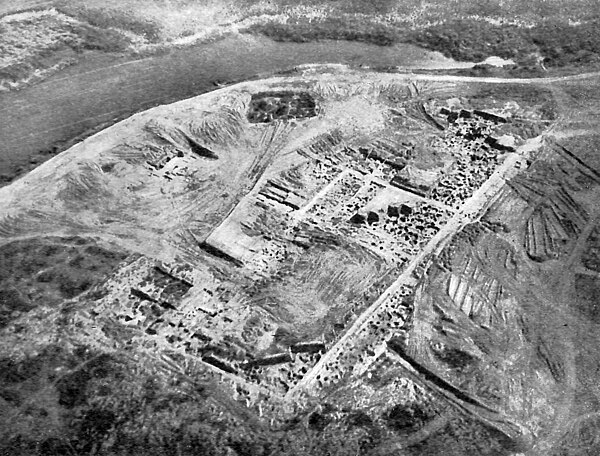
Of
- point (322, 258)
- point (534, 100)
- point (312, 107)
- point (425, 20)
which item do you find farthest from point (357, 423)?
point (425, 20)

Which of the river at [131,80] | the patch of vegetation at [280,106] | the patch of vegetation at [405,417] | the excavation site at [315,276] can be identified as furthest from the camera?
the patch of vegetation at [280,106]

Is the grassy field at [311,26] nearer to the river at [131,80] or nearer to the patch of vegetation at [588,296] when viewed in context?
the river at [131,80]

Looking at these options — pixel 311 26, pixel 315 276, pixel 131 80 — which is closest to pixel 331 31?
pixel 311 26

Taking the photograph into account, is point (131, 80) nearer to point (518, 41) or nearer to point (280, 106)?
point (280, 106)

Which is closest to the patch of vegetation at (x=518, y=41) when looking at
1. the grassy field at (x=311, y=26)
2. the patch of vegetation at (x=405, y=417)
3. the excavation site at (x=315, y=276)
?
the grassy field at (x=311, y=26)

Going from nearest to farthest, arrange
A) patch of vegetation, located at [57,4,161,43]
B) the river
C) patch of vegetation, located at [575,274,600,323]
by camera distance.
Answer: patch of vegetation, located at [575,274,600,323]
the river
patch of vegetation, located at [57,4,161,43]

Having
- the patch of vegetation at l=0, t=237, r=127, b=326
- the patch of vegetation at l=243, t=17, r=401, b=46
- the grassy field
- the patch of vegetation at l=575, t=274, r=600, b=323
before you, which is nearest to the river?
the patch of vegetation at l=243, t=17, r=401, b=46

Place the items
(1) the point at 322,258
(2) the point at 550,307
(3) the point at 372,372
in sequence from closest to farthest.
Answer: (3) the point at 372,372, (2) the point at 550,307, (1) the point at 322,258

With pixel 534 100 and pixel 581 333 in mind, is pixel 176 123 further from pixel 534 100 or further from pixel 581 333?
pixel 581 333

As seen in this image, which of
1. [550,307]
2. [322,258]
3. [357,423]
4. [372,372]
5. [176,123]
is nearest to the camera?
[357,423]

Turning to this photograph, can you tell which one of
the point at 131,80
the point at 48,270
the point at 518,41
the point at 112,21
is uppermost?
the point at 518,41

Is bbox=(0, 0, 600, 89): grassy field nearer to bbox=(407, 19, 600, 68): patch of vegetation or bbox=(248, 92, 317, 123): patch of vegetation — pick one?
bbox=(407, 19, 600, 68): patch of vegetation
